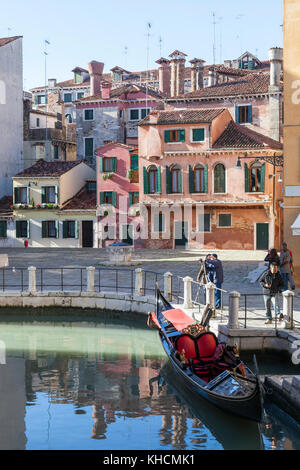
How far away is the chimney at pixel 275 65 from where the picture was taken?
4025 cm

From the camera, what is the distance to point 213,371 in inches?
500

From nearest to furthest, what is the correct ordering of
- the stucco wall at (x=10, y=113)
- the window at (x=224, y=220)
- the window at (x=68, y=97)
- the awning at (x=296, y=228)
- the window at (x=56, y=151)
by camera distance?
the awning at (x=296, y=228) → the window at (x=224, y=220) → the stucco wall at (x=10, y=113) → the window at (x=56, y=151) → the window at (x=68, y=97)

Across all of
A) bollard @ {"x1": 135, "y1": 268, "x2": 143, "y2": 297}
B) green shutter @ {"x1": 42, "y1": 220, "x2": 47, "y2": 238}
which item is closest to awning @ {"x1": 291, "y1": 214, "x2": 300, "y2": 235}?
bollard @ {"x1": 135, "y1": 268, "x2": 143, "y2": 297}

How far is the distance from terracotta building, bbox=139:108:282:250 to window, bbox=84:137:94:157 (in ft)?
31.6

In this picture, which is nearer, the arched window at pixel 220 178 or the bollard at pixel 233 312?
the bollard at pixel 233 312

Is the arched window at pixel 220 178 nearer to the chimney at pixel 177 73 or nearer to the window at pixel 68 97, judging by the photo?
the chimney at pixel 177 73

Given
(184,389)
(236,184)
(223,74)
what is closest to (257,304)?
(184,389)

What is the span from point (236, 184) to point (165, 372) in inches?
923

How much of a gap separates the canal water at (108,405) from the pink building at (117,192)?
2189cm

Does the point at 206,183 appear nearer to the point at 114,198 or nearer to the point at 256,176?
the point at 256,176

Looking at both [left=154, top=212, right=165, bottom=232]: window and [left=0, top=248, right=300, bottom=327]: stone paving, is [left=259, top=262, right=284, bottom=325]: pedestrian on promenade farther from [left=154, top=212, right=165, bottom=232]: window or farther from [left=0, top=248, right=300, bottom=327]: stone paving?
[left=154, top=212, right=165, bottom=232]: window

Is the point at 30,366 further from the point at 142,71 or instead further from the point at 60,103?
the point at 142,71

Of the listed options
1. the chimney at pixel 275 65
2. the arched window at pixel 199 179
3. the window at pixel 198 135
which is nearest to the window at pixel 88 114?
the window at pixel 198 135

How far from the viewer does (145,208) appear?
39500 millimetres
